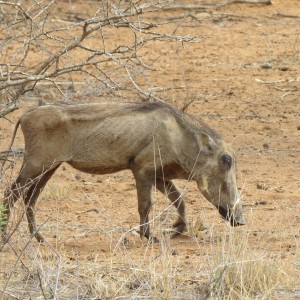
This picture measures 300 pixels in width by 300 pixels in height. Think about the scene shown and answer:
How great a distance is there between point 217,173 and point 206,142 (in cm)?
26

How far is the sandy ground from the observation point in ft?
27.5

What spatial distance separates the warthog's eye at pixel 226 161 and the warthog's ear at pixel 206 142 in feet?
0.42

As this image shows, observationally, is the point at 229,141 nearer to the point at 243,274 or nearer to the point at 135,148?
the point at 135,148

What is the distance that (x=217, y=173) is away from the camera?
29.0 feet

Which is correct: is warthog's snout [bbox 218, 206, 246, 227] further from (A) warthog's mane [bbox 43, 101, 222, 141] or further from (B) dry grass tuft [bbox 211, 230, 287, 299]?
(B) dry grass tuft [bbox 211, 230, 287, 299]

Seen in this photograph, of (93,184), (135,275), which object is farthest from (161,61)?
(135,275)

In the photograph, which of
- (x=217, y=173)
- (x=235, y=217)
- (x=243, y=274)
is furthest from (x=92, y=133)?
(x=243, y=274)

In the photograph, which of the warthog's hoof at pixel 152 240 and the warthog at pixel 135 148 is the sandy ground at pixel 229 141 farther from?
the warthog at pixel 135 148

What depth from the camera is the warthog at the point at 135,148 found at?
8.72 metres

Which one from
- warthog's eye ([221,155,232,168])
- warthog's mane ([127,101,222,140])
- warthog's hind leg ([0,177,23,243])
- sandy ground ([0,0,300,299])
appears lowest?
sandy ground ([0,0,300,299])

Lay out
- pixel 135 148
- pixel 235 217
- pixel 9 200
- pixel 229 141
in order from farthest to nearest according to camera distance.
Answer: pixel 229 141 < pixel 135 148 < pixel 235 217 < pixel 9 200

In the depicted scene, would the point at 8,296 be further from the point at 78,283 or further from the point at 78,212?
the point at 78,212

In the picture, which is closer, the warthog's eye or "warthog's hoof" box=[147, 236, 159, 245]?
"warthog's hoof" box=[147, 236, 159, 245]

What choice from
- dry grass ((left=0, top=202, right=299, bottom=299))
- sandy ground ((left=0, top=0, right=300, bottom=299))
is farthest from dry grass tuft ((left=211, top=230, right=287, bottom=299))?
sandy ground ((left=0, top=0, right=300, bottom=299))
